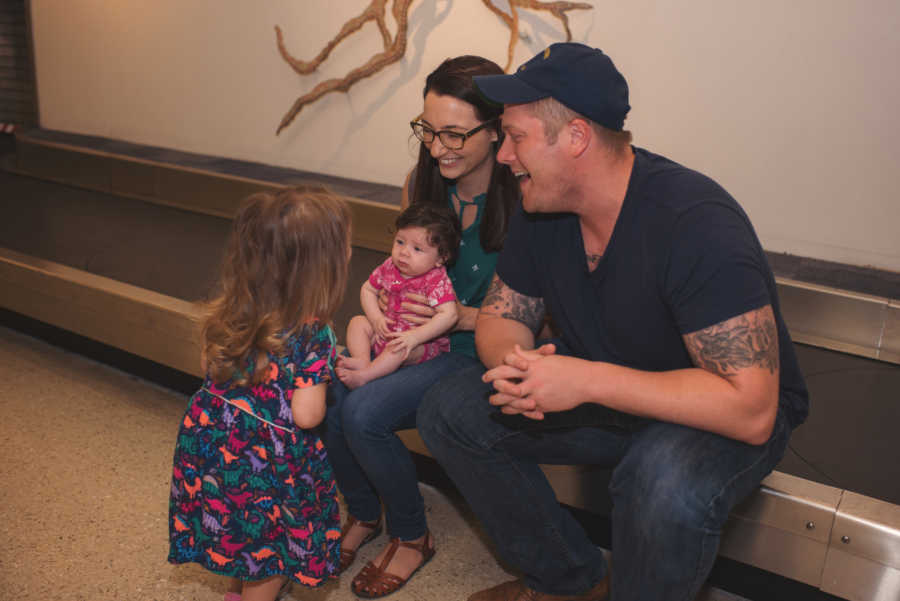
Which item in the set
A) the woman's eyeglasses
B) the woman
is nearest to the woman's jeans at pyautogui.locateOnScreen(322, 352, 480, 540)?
the woman

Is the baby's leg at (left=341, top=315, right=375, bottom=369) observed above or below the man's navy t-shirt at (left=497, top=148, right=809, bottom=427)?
below

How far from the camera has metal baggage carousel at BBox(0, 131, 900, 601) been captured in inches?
61.9

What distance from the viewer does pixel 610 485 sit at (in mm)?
1404

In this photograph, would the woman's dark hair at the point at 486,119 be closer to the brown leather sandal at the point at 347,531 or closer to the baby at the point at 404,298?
the baby at the point at 404,298

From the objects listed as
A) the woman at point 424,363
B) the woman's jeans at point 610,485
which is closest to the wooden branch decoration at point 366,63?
the woman at point 424,363

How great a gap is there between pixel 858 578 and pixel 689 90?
2.54m

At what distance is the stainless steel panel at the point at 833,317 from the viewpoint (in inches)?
105

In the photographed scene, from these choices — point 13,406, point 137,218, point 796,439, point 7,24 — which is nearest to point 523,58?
point 137,218

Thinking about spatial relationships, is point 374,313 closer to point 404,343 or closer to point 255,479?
point 404,343

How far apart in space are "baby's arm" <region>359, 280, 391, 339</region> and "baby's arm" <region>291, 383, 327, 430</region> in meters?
0.45

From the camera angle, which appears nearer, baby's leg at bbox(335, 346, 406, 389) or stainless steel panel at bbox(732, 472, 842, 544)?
stainless steel panel at bbox(732, 472, 842, 544)

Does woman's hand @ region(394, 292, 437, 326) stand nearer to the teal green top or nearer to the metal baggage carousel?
the teal green top

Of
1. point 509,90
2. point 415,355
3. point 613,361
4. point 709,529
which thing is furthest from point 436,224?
point 709,529

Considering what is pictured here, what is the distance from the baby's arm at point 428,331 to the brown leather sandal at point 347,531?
45 cm
